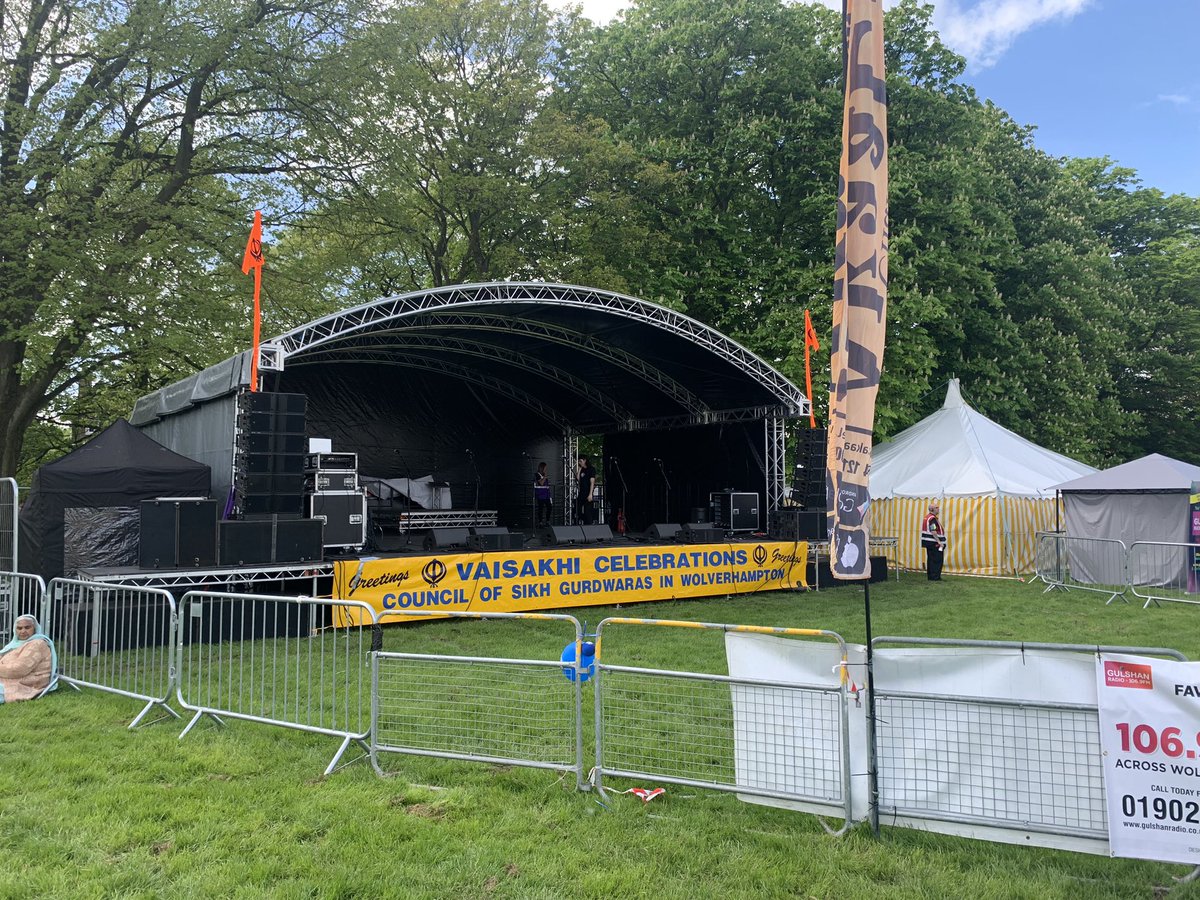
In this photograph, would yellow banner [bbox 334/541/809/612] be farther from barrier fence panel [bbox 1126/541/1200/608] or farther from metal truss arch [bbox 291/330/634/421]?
metal truss arch [bbox 291/330/634/421]

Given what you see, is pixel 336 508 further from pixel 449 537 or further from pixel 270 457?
pixel 449 537

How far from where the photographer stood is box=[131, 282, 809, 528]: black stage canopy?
1295 cm

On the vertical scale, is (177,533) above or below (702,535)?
above

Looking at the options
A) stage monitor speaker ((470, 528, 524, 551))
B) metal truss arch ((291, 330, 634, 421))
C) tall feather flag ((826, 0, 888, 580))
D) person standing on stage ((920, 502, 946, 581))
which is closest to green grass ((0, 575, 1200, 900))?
tall feather flag ((826, 0, 888, 580))

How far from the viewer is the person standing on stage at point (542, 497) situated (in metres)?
18.7

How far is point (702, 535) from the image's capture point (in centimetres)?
1349

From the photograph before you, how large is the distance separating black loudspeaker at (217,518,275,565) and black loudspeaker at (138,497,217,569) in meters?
0.10

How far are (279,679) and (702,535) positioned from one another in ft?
26.7

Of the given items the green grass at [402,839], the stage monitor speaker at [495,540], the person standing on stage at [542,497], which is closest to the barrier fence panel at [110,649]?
the green grass at [402,839]

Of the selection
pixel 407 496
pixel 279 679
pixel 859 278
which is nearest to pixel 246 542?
pixel 279 679

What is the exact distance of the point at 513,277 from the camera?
67.9 feet

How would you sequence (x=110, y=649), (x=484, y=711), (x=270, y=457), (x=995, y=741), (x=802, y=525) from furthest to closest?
1. (x=802, y=525)
2. (x=270, y=457)
3. (x=110, y=649)
4. (x=484, y=711)
5. (x=995, y=741)

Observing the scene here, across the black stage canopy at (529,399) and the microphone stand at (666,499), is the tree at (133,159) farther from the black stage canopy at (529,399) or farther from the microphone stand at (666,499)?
the microphone stand at (666,499)

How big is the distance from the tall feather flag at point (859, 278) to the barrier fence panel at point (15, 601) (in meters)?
6.56
